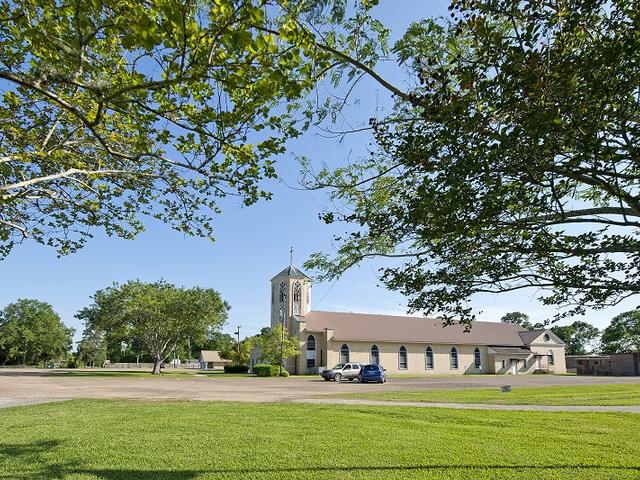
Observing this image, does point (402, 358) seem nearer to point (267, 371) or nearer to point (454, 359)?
point (454, 359)

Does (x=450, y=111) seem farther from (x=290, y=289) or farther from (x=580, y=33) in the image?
(x=290, y=289)

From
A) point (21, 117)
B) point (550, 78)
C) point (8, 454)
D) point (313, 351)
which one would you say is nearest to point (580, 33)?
point (550, 78)

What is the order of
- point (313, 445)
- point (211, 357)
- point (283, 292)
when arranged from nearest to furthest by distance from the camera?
point (313, 445)
point (283, 292)
point (211, 357)

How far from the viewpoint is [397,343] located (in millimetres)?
62625

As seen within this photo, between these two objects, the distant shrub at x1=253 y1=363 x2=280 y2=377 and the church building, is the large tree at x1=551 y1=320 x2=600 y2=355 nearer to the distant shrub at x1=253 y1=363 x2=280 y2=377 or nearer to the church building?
the church building

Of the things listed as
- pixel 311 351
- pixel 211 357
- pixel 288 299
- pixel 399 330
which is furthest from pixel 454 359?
pixel 211 357

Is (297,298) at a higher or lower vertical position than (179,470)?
higher

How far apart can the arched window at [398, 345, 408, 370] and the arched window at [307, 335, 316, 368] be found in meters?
11.2

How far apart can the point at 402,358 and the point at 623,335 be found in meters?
53.3

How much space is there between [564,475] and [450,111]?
6.17m

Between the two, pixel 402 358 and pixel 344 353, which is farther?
pixel 402 358

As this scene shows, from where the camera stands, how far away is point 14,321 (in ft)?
322

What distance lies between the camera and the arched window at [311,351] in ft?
196

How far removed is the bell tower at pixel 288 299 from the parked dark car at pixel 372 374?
1945 cm
